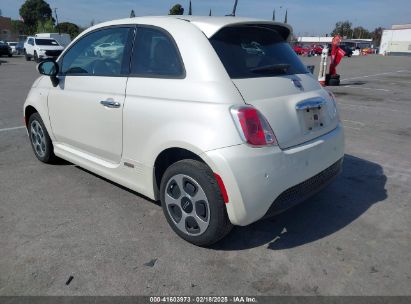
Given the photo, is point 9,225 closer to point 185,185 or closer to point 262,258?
point 185,185

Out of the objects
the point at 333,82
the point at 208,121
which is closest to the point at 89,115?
the point at 208,121

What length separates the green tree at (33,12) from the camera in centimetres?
8842

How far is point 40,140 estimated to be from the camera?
4699 millimetres

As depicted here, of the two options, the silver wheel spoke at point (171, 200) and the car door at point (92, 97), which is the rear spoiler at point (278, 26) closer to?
the car door at point (92, 97)

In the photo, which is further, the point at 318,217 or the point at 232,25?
the point at 318,217

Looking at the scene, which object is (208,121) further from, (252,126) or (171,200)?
(171,200)

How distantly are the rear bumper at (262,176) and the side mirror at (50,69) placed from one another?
244cm

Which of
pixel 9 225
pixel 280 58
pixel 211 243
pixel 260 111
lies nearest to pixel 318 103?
pixel 280 58

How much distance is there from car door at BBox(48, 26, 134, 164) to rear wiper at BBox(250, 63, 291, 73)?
3.92 ft

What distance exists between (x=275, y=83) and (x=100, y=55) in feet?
6.09

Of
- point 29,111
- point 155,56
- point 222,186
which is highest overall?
point 155,56

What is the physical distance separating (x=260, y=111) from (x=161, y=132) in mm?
800

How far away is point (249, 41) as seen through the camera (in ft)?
9.84

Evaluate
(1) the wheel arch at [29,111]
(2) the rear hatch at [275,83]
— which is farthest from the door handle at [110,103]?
(1) the wheel arch at [29,111]
